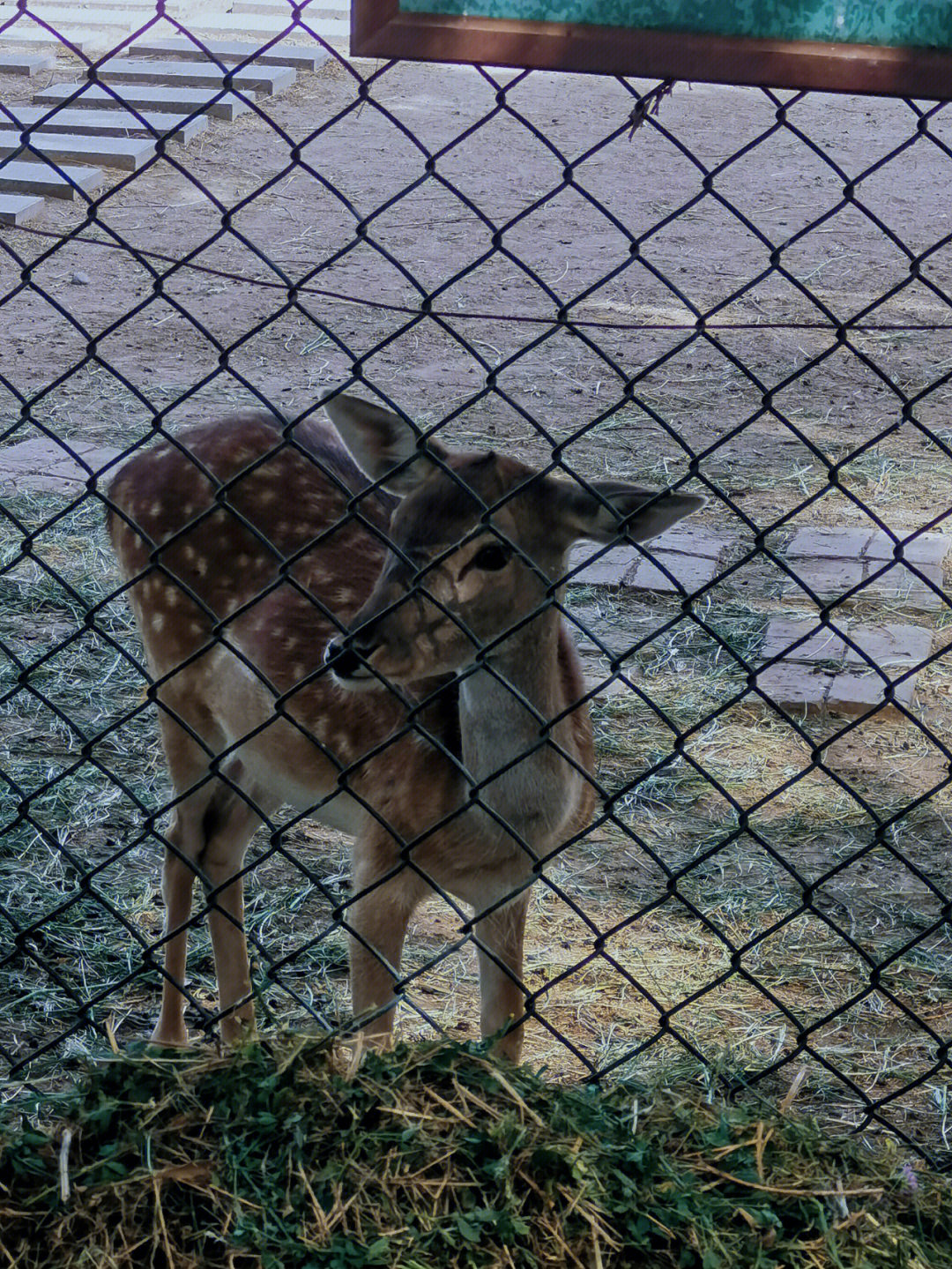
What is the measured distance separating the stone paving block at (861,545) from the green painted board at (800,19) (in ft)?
14.0

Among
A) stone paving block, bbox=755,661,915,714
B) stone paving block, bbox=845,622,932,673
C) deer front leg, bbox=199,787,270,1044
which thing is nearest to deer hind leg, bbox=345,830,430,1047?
deer front leg, bbox=199,787,270,1044

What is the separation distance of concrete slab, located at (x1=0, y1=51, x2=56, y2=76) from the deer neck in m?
11.2

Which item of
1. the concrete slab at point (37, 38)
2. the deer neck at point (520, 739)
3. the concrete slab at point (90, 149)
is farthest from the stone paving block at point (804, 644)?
the concrete slab at point (37, 38)

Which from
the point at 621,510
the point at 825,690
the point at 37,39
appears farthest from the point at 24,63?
the point at 621,510

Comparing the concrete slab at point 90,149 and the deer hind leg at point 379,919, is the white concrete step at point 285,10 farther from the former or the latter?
the deer hind leg at point 379,919

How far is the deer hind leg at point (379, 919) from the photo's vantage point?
3219 millimetres

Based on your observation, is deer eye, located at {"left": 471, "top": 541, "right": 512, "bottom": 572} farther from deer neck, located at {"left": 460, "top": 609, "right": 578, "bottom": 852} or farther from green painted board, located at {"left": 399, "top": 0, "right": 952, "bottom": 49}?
green painted board, located at {"left": 399, "top": 0, "right": 952, "bottom": 49}

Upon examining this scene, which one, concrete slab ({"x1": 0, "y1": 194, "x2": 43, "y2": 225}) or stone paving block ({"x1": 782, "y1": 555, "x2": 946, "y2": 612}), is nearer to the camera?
stone paving block ({"x1": 782, "y1": 555, "x2": 946, "y2": 612})

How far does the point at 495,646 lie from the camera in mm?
2738

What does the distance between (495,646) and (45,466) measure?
4.37 meters

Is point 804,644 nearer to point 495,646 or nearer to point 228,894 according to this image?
point 228,894

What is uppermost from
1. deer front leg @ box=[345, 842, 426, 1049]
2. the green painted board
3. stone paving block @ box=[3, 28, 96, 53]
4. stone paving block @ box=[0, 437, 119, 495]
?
the green painted board

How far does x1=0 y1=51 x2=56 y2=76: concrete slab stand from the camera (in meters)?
12.7

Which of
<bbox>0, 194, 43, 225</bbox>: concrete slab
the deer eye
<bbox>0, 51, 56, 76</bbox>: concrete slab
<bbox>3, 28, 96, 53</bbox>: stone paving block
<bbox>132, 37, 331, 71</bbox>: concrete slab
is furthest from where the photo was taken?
<bbox>132, 37, 331, 71</bbox>: concrete slab
